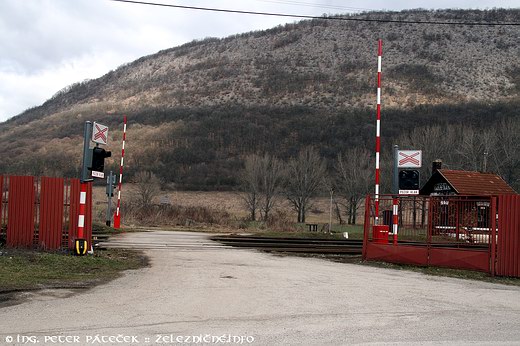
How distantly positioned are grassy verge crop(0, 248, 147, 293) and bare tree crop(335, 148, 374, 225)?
47.8 meters

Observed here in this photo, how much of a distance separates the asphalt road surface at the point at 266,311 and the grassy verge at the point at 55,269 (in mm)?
691

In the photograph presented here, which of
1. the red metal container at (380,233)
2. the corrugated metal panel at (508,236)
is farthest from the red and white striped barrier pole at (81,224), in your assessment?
the corrugated metal panel at (508,236)

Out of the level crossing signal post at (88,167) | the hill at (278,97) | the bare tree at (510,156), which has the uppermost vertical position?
the hill at (278,97)

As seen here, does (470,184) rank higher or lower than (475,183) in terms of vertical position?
lower

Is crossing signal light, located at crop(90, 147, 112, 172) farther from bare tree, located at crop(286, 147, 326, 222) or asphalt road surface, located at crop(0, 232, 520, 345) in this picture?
bare tree, located at crop(286, 147, 326, 222)

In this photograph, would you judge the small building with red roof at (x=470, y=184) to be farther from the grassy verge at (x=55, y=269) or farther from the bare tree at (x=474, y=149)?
the grassy verge at (x=55, y=269)

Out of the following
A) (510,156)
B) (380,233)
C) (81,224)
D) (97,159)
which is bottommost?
(380,233)

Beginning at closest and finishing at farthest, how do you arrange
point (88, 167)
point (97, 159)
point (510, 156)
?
point (97, 159)
point (88, 167)
point (510, 156)

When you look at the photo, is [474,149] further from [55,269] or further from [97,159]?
[55,269]

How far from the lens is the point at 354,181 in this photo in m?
63.2

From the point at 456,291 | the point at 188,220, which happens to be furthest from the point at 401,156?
the point at 188,220

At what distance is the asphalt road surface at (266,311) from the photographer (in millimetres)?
6605

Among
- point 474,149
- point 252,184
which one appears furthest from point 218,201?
point 474,149

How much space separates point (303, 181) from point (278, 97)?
2481 inches
